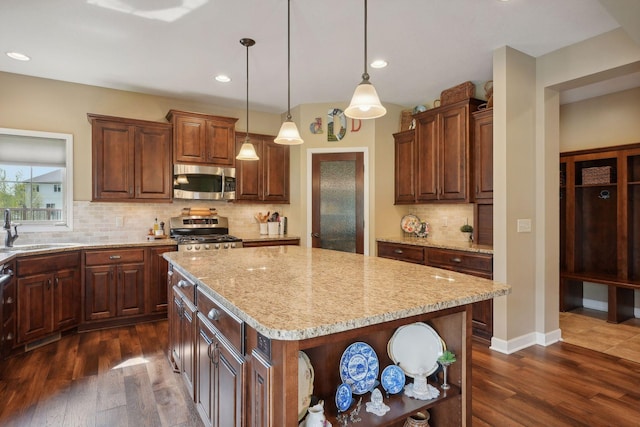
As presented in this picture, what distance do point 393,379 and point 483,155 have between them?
288 centimetres

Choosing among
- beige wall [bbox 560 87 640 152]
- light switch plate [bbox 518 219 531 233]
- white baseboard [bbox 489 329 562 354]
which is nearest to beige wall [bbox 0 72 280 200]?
light switch plate [bbox 518 219 531 233]

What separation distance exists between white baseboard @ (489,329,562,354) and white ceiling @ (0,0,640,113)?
8.65 feet

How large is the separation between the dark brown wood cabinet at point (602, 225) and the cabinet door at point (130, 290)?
497 cm

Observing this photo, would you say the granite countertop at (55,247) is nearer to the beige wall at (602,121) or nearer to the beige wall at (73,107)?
the beige wall at (73,107)

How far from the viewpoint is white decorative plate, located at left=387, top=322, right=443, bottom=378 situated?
161 cm

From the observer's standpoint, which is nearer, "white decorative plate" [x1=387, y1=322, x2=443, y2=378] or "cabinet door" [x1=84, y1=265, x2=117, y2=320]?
"white decorative plate" [x1=387, y1=322, x2=443, y2=378]

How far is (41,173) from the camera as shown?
3.99m

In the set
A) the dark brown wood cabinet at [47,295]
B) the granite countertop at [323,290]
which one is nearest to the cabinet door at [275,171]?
the dark brown wood cabinet at [47,295]

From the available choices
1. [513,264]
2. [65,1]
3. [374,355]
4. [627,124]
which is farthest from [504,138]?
[65,1]

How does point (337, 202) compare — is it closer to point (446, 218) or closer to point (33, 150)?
point (446, 218)

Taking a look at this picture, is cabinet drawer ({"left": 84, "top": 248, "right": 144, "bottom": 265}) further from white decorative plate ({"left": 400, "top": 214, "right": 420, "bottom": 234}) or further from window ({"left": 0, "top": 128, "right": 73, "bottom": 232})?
white decorative plate ({"left": 400, "top": 214, "right": 420, "bottom": 234})

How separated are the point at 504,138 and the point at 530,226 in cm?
89

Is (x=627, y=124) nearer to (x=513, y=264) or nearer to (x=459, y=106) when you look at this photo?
(x=459, y=106)

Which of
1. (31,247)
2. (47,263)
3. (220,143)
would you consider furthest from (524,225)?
(31,247)
